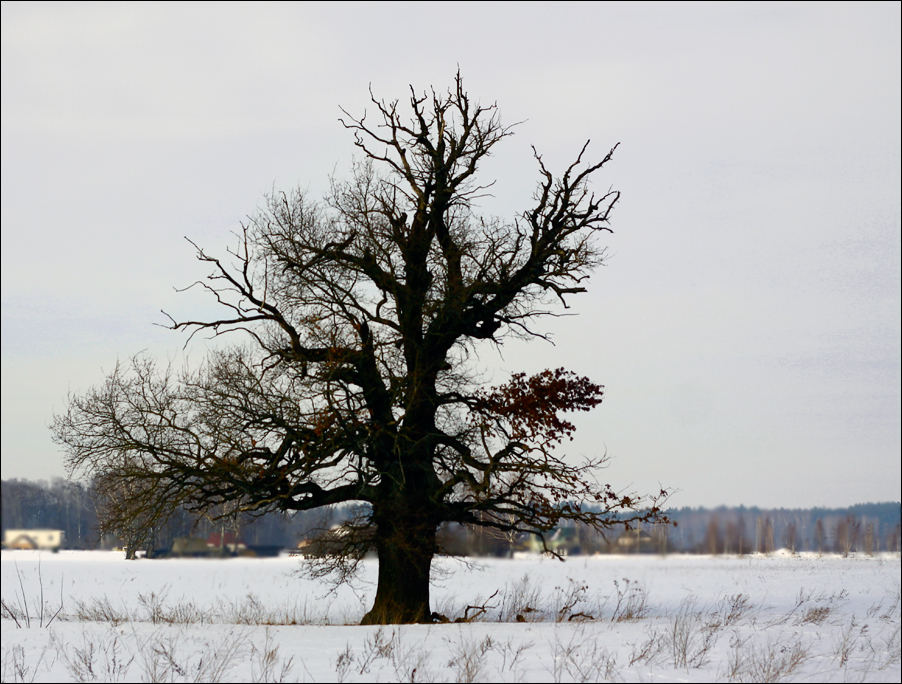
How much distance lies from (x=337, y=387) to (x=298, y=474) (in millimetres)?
2140

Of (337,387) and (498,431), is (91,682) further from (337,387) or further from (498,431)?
(498,431)

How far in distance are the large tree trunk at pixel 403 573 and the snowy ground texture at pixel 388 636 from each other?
3.84 ft

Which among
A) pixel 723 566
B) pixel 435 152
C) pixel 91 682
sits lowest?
pixel 723 566

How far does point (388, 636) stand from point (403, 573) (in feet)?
12.5

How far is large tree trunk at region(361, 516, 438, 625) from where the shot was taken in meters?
15.8

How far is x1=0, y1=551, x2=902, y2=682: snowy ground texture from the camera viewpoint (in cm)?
936

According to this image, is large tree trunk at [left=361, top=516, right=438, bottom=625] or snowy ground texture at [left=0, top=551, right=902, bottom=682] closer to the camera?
snowy ground texture at [left=0, top=551, right=902, bottom=682]

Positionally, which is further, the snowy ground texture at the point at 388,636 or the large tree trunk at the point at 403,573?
the large tree trunk at the point at 403,573

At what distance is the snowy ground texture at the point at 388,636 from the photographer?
936cm

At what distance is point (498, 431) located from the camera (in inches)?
623

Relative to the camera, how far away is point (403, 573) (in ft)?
53.2

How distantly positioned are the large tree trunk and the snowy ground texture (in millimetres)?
1170

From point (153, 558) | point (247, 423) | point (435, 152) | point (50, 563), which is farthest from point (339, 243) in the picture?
point (50, 563)

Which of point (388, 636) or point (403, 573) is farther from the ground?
point (403, 573)
